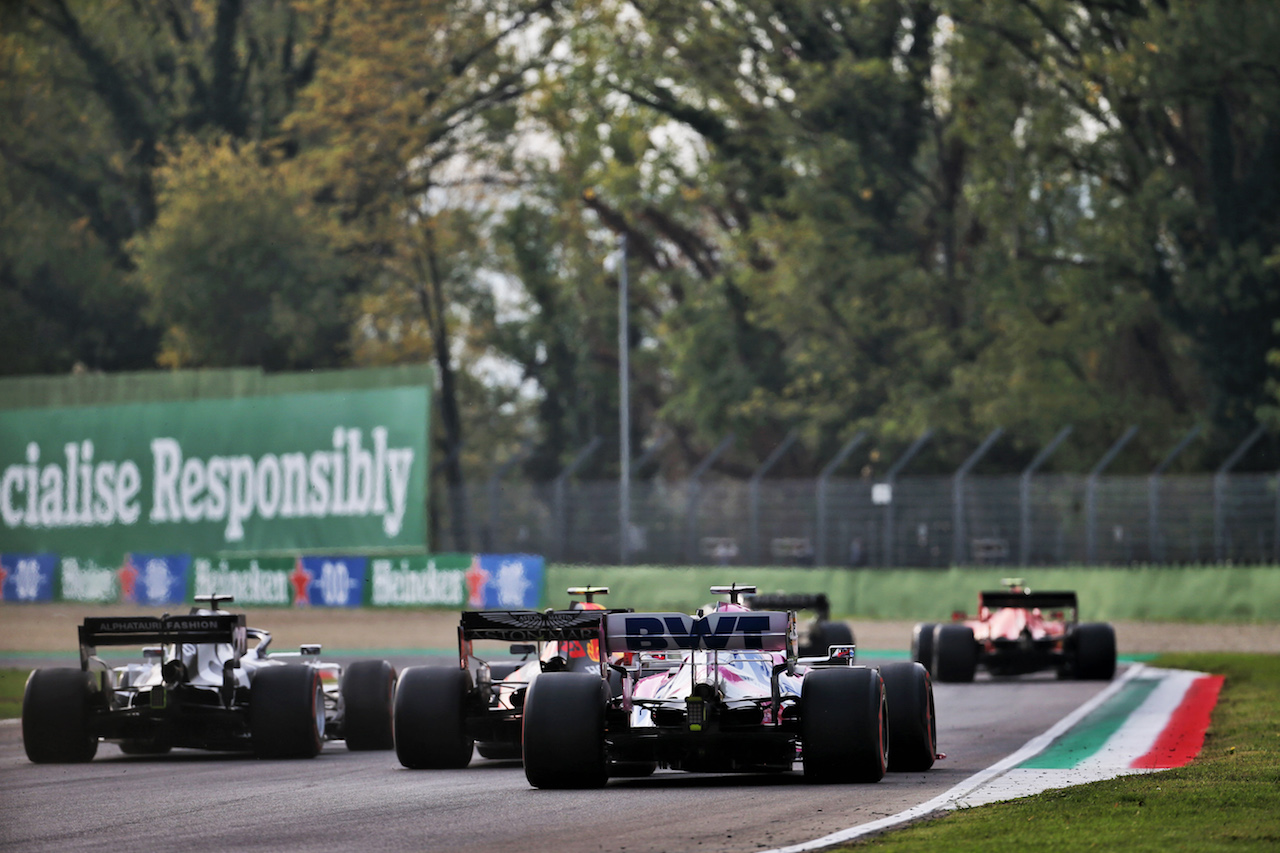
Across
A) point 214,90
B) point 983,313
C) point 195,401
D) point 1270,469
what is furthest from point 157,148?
point 1270,469

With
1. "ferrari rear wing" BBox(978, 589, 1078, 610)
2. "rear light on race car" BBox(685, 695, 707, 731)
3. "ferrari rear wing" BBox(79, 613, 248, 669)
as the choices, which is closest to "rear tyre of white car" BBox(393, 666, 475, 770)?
"ferrari rear wing" BBox(79, 613, 248, 669)

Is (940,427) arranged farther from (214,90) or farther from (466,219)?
(214,90)

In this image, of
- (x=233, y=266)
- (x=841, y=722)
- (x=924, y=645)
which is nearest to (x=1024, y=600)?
(x=924, y=645)

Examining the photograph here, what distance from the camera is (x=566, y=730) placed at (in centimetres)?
1309

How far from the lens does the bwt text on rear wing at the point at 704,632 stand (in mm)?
14008

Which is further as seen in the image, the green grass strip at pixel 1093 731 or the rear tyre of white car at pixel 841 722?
the green grass strip at pixel 1093 731

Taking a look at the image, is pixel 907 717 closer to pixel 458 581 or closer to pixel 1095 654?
pixel 1095 654

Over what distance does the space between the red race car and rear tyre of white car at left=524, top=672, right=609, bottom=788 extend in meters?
13.4

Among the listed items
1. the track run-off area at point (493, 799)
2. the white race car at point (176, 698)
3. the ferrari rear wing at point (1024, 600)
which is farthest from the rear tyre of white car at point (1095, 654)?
the white race car at point (176, 698)

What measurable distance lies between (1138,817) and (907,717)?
324 centimetres

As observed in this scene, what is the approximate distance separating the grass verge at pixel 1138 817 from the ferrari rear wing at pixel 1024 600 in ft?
35.0

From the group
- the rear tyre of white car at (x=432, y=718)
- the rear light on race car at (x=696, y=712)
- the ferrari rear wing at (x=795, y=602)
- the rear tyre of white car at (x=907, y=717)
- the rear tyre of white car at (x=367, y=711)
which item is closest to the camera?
the rear light on race car at (x=696, y=712)

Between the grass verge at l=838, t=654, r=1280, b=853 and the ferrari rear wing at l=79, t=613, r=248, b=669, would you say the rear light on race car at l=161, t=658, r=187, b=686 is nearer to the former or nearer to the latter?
the ferrari rear wing at l=79, t=613, r=248, b=669

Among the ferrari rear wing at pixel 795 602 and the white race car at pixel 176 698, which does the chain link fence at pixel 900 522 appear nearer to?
the ferrari rear wing at pixel 795 602
